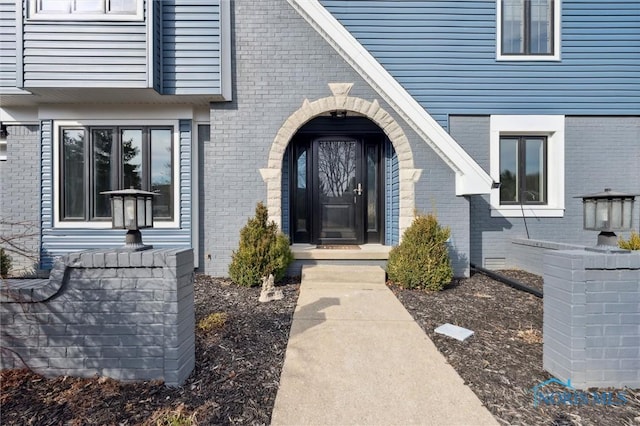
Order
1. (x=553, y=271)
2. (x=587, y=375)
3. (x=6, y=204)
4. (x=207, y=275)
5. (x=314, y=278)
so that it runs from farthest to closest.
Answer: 1. (x=6, y=204)
2. (x=207, y=275)
3. (x=314, y=278)
4. (x=553, y=271)
5. (x=587, y=375)

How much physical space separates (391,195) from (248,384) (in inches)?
180

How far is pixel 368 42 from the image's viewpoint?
657cm

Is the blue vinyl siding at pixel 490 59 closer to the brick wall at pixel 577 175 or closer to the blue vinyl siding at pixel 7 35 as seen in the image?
the brick wall at pixel 577 175

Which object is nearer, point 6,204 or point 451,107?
point 6,204

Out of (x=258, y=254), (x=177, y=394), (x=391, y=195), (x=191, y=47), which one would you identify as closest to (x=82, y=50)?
(x=191, y=47)

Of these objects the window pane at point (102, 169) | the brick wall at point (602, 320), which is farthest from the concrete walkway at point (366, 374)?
the window pane at point (102, 169)

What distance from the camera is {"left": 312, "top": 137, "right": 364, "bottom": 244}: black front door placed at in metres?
6.64

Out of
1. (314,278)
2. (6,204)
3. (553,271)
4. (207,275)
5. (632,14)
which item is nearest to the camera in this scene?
(553,271)

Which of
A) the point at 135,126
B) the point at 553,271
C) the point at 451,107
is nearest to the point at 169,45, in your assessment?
the point at 135,126

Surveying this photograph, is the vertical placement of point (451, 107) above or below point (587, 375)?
above

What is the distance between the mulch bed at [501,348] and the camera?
208 centimetres

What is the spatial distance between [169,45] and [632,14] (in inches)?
362

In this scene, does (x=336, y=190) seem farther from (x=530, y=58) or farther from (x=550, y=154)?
(x=530, y=58)

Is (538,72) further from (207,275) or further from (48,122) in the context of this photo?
(48,122)
